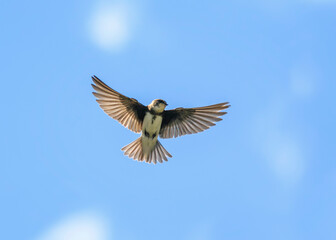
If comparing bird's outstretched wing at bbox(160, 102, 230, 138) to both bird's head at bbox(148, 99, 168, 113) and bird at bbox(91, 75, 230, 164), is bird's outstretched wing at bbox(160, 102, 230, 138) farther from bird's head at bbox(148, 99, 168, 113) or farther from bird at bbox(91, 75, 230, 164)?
bird's head at bbox(148, 99, 168, 113)

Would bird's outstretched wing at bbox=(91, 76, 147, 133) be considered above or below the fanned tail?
above

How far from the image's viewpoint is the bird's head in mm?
11591

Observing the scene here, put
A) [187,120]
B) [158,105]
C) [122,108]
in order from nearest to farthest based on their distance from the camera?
[158,105] < [122,108] < [187,120]

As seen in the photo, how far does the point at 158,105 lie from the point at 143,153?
1222 millimetres

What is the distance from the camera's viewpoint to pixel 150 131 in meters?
12.0

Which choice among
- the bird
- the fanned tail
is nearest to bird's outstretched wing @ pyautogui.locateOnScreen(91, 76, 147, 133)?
the bird

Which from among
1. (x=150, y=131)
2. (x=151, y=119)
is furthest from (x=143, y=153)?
(x=151, y=119)

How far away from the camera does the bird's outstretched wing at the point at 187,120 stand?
39.9 ft

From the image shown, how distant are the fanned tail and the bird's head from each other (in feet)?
2.79

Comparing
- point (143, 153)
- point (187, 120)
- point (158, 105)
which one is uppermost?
point (187, 120)

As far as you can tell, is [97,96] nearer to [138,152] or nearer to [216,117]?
[138,152]

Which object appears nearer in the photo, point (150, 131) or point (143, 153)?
point (150, 131)

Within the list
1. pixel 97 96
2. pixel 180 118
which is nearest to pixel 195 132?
pixel 180 118

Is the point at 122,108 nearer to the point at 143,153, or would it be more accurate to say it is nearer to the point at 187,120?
the point at 143,153
